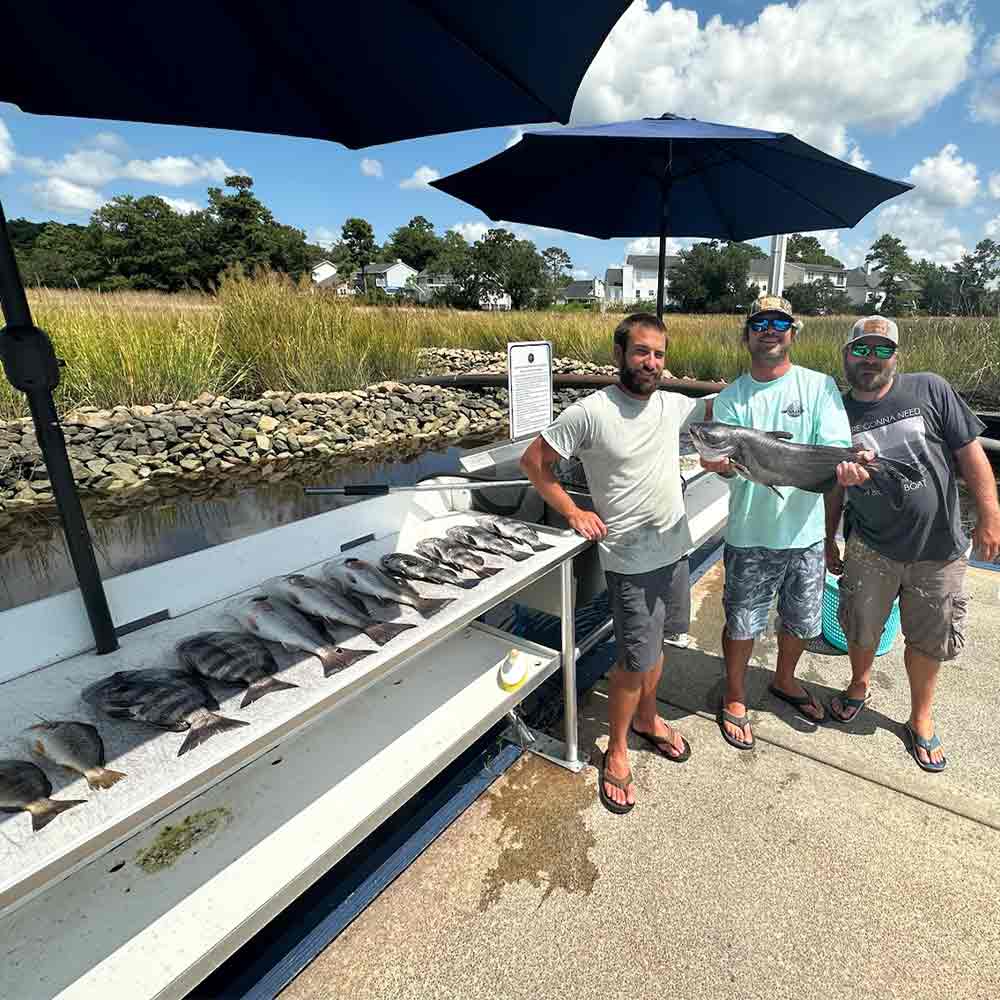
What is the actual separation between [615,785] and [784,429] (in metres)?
1.66

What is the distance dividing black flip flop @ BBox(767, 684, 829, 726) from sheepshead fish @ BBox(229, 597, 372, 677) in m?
2.40

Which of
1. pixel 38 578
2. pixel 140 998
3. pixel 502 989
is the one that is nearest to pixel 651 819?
pixel 502 989

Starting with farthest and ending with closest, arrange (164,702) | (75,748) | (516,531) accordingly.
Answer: (516,531) < (164,702) < (75,748)

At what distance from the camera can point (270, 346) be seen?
11102 mm

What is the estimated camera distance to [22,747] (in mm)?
1311

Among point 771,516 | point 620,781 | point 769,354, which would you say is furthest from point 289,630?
point 769,354

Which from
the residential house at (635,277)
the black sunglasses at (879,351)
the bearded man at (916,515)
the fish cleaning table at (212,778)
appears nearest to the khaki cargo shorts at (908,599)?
the bearded man at (916,515)

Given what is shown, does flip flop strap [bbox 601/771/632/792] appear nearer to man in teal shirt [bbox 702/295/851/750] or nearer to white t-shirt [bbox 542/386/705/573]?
man in teal shirt [bbox 702/295/851/750]

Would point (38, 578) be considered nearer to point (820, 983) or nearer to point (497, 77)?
point (497, 77)

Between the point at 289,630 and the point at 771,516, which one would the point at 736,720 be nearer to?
the point at 771,516

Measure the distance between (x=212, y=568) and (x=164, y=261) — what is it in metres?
56.2

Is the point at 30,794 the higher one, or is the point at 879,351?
the point at 879,351

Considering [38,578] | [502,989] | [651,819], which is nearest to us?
[502,989]

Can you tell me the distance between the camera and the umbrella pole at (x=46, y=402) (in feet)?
4.93
